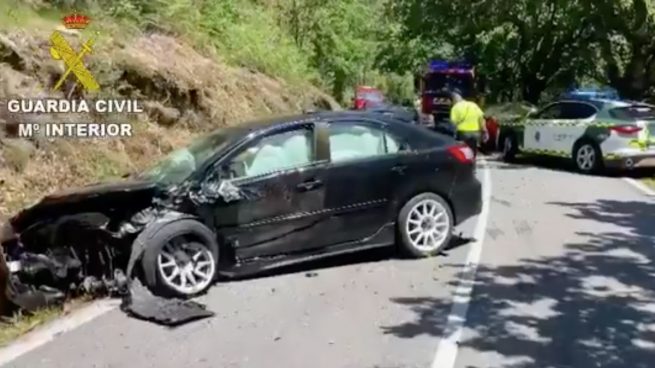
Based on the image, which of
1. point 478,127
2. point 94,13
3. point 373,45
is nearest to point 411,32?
point 373,45

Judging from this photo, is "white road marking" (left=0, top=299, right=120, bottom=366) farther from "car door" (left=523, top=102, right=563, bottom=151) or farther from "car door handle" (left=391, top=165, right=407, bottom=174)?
"car door" (left=523, top=102, right=563, bottom=151)

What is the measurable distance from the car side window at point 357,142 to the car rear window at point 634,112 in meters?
9.19

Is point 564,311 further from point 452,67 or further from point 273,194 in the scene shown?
point 452,67

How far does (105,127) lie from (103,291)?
18.4ft

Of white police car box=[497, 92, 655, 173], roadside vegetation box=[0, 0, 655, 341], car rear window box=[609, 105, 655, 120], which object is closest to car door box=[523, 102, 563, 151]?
white police car box=[497, 92, 655, 173]

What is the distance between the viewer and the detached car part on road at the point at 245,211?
7090 mm

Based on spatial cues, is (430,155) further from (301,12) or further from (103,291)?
(301,12)

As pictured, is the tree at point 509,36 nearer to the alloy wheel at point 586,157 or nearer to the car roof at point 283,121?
the alloy wheel at point 586,157

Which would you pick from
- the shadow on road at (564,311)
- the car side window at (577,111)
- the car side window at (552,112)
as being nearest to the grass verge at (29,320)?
the shadow on road at (564,311)

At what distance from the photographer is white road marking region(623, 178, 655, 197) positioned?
13836 millimetres

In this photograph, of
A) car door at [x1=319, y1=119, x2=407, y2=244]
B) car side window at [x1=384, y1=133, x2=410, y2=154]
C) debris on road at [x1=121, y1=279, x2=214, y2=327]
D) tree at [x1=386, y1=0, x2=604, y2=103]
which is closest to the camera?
debris on road at [x1=121, y1=279, x2=214, y2=327]

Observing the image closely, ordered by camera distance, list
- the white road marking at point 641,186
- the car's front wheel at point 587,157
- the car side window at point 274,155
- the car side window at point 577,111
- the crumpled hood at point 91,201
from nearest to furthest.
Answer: the crumpled hood at point 91,201 → the car side window at point 274,155 → the white road marking at point 641,186 → the car's front wheel at point 587,157 → the car side window at point 577,111

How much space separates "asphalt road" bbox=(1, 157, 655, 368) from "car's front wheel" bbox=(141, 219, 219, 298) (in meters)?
0.23

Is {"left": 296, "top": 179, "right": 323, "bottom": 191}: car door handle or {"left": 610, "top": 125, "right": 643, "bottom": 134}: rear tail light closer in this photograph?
{"left": 296, "top": 179, "right": 323, "bottom": 191}: car door handle
